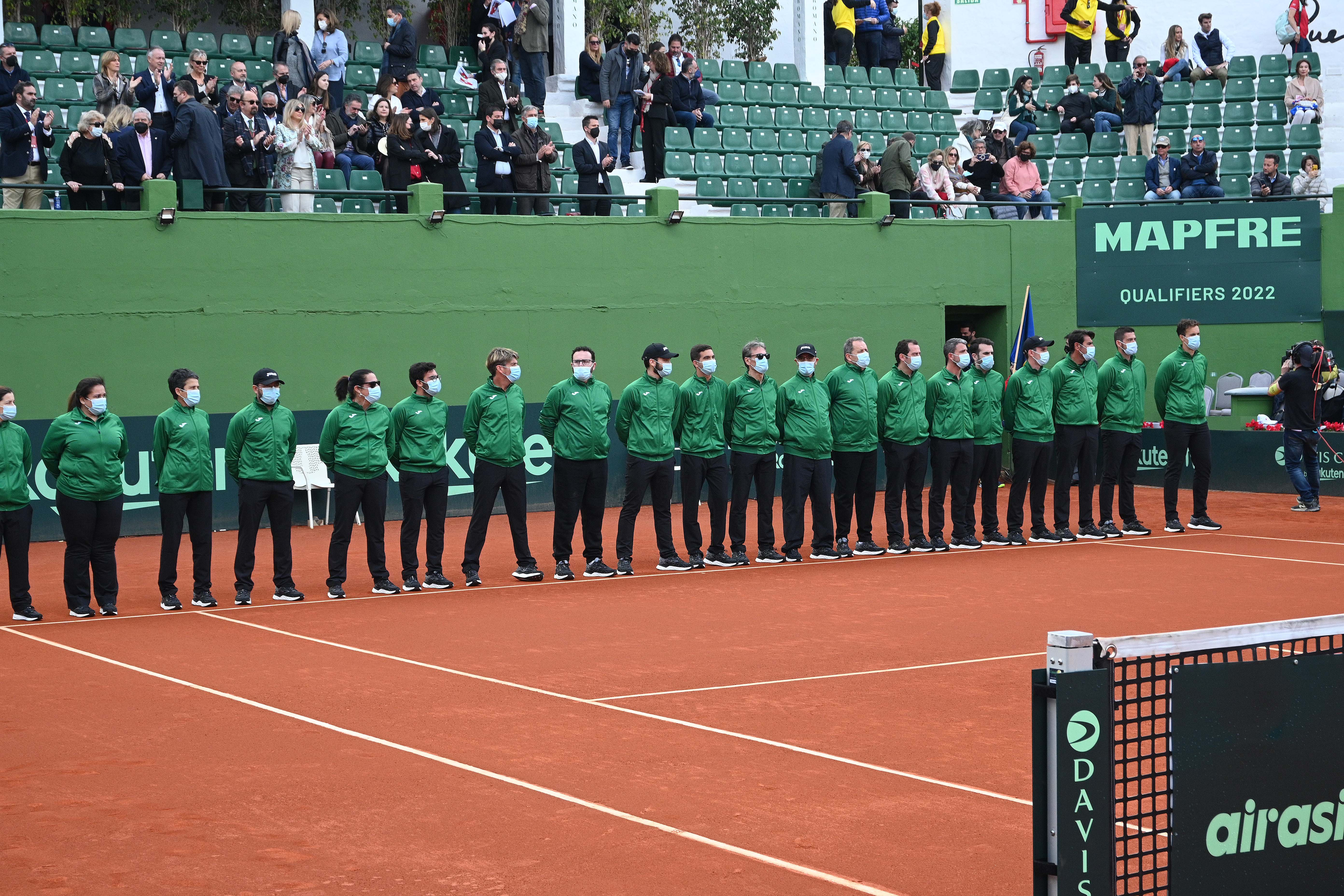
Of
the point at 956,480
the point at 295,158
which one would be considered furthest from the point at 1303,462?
the point at 295,158

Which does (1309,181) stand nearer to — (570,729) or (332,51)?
(332,51)

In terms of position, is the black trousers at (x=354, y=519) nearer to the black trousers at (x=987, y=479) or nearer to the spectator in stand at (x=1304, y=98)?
the black trousers at (x=987, y=479)

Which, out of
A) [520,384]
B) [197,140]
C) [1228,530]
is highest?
[197,140]

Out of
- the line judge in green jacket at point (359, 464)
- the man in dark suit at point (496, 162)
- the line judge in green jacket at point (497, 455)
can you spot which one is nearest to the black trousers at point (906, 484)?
the line judge in green jacket at point (497, 455)

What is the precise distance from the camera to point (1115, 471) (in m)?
17.8

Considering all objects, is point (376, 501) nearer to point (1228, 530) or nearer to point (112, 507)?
point (112, 507)

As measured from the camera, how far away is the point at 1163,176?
24656mm

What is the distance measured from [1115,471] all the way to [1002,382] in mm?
1663

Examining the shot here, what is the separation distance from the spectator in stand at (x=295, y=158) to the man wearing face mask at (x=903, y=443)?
748 centimetres

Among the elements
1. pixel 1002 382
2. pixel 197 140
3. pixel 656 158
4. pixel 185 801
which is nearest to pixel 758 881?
pixel 185 801

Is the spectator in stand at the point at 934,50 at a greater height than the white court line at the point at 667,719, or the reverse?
the spectator in stand at the point at 934,50

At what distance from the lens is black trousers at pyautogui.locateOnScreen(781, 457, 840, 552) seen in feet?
51.5

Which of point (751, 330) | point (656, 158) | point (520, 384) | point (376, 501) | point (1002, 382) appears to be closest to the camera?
point (376, 501)

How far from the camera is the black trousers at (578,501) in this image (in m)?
14.9
